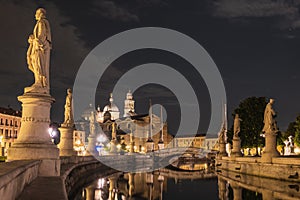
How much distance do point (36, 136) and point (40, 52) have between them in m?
3.26

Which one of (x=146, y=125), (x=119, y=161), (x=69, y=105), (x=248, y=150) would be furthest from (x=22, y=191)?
(x=146, y=125)

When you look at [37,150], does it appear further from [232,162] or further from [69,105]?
[232,162]

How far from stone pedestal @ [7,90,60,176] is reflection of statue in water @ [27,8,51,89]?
1.94ft

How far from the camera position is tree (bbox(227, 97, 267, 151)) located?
61.3 meters

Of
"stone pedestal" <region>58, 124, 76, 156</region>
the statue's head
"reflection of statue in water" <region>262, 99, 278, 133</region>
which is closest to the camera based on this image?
the statue's head

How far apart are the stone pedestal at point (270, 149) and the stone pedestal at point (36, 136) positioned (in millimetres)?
20253

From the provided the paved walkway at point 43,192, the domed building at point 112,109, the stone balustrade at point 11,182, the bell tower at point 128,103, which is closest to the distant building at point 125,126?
the domed building at point 112,109

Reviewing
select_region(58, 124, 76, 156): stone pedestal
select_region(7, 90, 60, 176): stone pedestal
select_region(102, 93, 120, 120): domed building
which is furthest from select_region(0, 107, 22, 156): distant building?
select_region(7, 90, 60, 176): stone pedestal

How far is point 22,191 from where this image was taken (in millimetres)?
9625

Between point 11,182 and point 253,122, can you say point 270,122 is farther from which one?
point 253,122

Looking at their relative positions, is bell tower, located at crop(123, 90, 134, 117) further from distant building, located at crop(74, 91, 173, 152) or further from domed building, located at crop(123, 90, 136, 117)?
distant building, located at crop(74, 91, 173, 152)

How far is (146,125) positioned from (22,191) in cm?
16175

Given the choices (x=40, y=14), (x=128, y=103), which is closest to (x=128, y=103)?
(x=128, y=103)

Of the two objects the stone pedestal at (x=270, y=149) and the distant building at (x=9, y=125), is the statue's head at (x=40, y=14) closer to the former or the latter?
the stone pedestal at (x=270, y=149)
